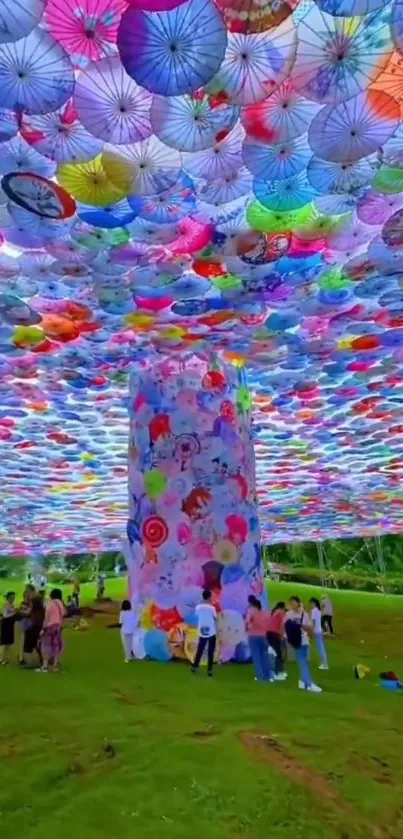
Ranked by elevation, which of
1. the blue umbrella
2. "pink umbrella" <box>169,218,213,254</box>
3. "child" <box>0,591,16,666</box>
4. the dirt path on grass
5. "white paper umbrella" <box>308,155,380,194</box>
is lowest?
the dirt path on grass

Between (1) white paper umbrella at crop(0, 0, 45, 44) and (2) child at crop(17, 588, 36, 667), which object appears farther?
(2) child at crop(17, 588, 36, 667)

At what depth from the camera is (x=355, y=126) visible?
5.77 metres

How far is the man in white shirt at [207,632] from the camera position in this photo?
8977 mm

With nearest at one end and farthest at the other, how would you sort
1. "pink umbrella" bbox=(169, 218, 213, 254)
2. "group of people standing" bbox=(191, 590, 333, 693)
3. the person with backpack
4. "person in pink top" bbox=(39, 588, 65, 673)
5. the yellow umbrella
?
the yellow umbrella → "pink umbrella" bbox=(169, 218, 213, 254) → the person with backpack → "group of people standing" bbox=(191, 590, 333, 693) → "person in pink top" bbox=(39, 588, 65, 673)

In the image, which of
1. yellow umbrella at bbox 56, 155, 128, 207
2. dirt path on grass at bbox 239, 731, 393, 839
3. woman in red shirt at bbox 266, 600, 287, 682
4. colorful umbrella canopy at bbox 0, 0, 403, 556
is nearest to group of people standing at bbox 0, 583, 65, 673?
colorful umbrella canopy at bbox 0, 0, 403, 556

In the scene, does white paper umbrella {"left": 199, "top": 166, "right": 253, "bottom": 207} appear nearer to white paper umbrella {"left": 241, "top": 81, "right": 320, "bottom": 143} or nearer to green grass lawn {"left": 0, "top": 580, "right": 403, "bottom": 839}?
white paper umbrella {"left": 241, "top": 81, "right": 320, "bottom": 143}

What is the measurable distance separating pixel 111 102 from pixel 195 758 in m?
5.06

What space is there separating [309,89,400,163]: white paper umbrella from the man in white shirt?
555 cm

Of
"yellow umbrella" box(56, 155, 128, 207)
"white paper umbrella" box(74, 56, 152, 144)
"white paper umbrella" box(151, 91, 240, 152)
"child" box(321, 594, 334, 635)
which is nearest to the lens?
"white paper umbrella" box(74, 56, 152, 144)

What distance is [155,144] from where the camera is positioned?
608cm

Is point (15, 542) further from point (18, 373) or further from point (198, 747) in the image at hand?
point (198, 747)

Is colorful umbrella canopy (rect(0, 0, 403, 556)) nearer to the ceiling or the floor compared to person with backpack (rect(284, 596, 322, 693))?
nearer to the ceiling

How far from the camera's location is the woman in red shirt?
30.8 feet

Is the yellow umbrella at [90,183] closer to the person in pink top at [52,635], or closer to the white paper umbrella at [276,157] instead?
the white paper umbrella at [276,157]
